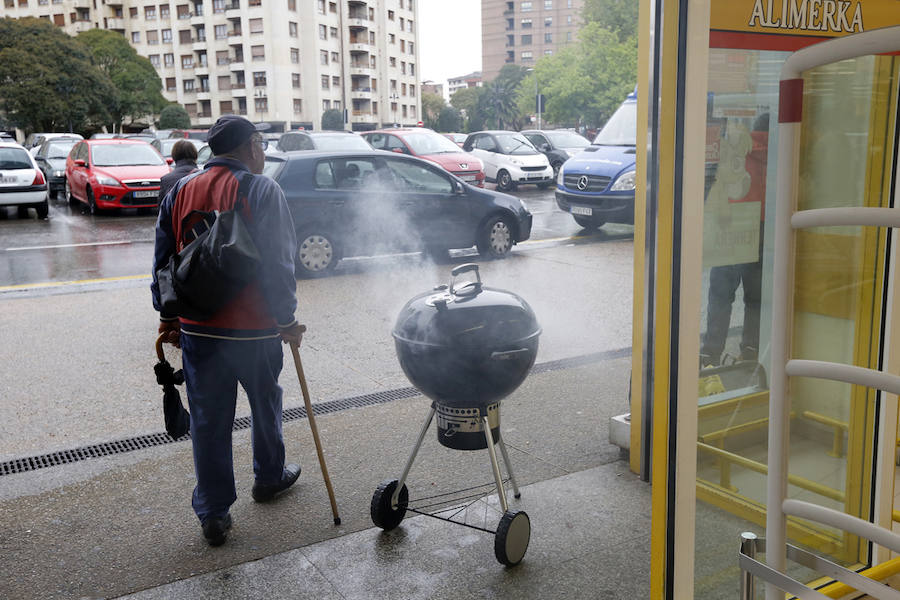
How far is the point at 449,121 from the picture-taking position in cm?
8625

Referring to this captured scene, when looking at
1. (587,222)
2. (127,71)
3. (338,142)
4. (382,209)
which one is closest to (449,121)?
(127,71)

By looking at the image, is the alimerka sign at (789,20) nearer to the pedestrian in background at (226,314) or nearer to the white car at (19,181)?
the pedestrian in background at (226,314)

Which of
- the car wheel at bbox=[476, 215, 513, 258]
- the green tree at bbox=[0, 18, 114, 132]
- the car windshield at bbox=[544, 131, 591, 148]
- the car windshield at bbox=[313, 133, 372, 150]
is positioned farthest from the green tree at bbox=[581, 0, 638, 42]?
the car wheel at bbox=[476, 215, 513, 258]

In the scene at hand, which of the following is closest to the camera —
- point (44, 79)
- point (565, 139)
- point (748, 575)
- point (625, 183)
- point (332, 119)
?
point (748, 575)

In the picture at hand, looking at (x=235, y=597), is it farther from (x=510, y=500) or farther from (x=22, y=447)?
(x=22, y=447)

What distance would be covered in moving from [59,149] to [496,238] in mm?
16737

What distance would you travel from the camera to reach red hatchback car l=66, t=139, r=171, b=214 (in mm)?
15984

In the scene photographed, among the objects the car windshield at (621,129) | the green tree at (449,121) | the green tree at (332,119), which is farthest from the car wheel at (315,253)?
the green tree at (449,121)

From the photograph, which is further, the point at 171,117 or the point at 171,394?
the point at 171,117

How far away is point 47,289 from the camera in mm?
9156

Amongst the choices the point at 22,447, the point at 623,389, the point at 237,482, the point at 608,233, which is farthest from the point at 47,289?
the point at 608,233

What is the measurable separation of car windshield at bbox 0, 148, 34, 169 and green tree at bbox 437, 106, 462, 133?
2808 inches

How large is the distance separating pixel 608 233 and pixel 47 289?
28.0 ft

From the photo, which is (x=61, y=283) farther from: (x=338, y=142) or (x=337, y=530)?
(x=338, y=142)
